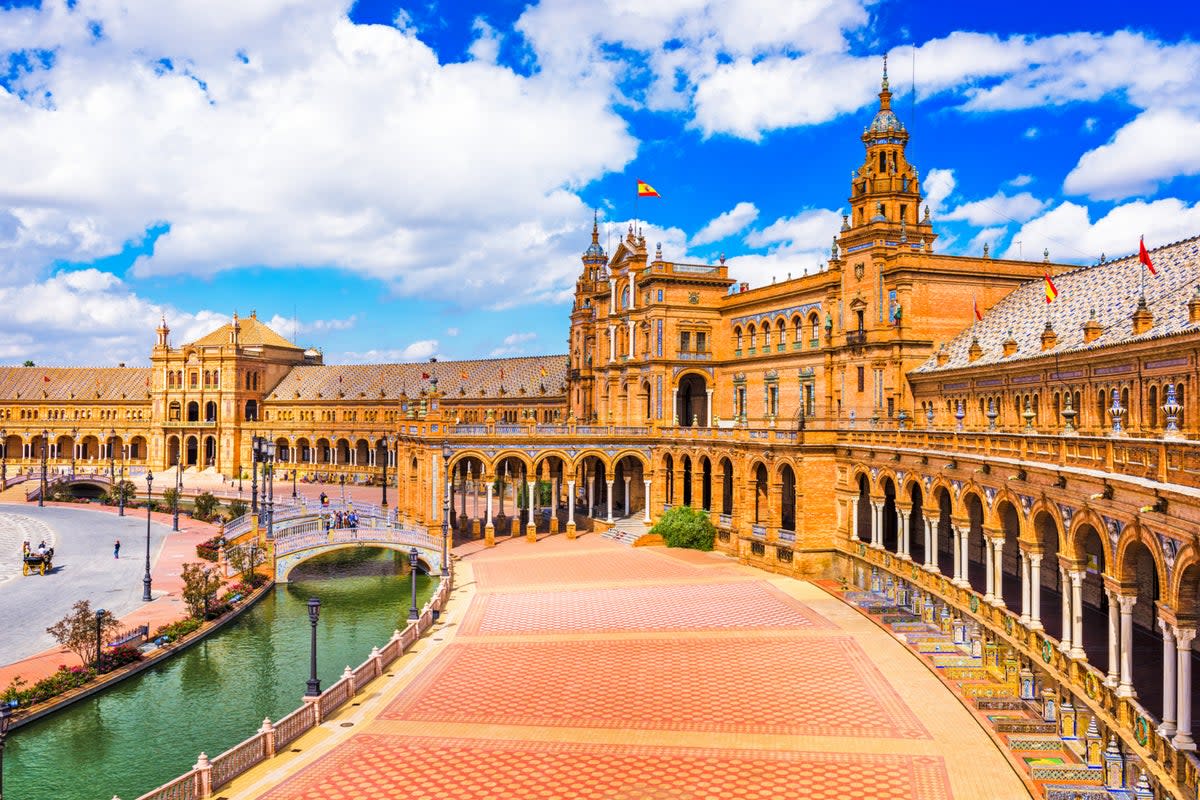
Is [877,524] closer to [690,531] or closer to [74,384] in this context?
[690,531]

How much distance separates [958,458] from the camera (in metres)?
32.4

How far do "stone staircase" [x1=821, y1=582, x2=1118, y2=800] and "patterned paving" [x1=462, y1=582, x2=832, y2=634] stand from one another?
3.66m

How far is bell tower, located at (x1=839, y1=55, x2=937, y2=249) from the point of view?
54.5m

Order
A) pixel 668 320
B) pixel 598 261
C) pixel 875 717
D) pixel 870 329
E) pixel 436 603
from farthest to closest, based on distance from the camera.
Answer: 1. pixel 598 261
2. pixel 668 320
3. pixel 870 329
4. pixel 436 603
5. pixel 875 717

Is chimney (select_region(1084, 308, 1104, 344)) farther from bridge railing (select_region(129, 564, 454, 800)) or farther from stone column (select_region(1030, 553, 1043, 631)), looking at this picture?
bridge railing (select_region(129, 564, 454, 800))

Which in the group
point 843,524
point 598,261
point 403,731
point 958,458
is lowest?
point 403,731

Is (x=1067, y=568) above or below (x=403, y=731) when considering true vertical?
above

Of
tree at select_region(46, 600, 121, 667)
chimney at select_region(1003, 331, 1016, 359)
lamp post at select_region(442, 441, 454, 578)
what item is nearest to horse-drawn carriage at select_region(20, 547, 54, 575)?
tree at select_region(46, 600, 121, 667)

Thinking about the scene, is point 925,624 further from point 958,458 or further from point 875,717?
point 875,717

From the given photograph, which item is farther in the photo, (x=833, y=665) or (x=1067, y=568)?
(x=833, y=665)

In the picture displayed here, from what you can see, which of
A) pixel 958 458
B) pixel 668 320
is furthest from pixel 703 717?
pixel 668 320

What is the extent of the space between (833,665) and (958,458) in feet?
27.6

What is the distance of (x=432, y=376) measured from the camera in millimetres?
110500

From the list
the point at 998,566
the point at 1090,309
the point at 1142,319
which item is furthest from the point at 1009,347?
the point at 998,566
